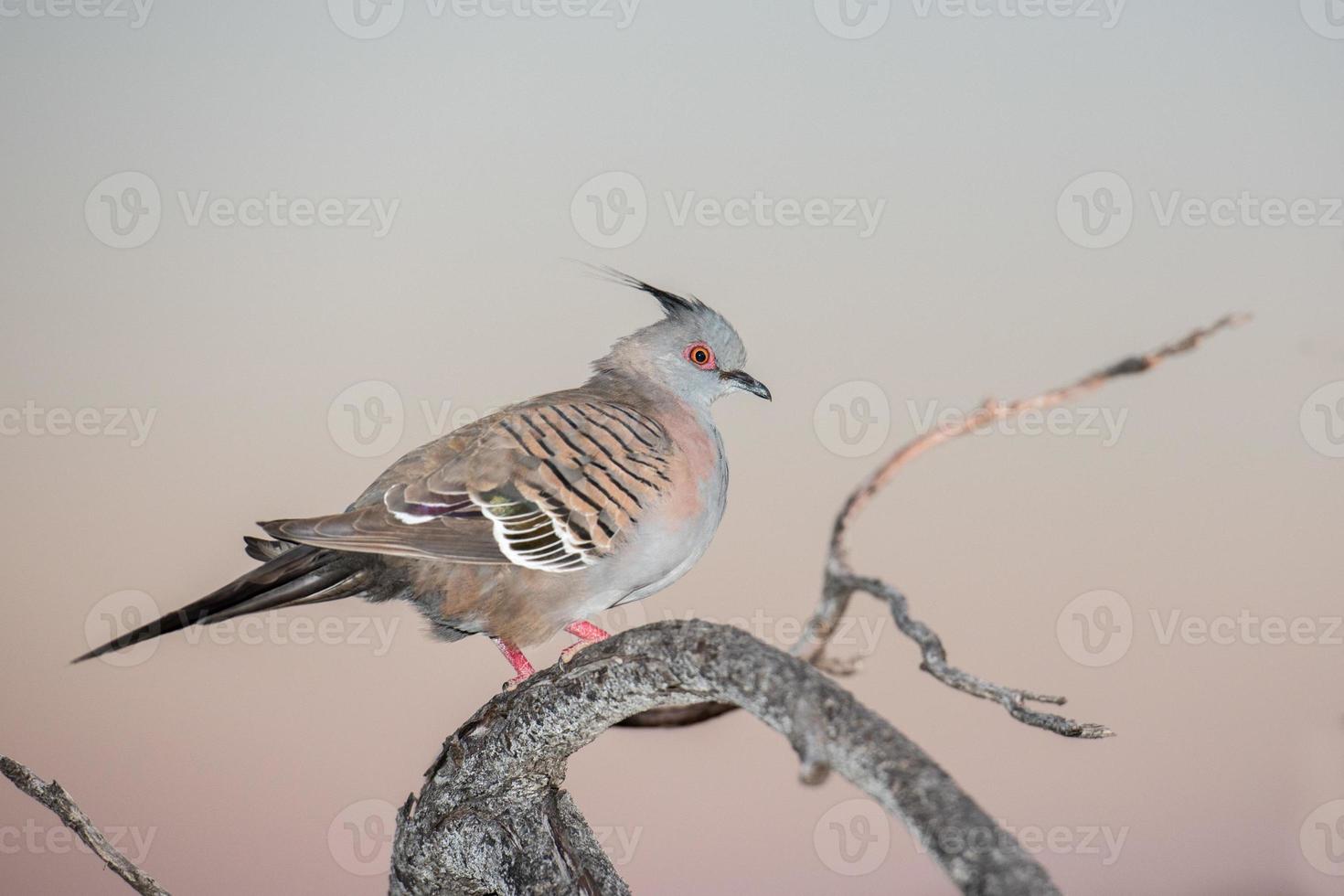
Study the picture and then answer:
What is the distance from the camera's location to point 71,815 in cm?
266

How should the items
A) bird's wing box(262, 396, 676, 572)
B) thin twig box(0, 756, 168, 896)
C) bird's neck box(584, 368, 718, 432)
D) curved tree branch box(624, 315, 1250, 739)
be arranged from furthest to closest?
bird's neck box(584, 368, 718, 432), thin twig box(0, 756, 168, 896), bird's wing box(262, 396, 676, 572), curved tree branch box(624, 315, 1250, 739)

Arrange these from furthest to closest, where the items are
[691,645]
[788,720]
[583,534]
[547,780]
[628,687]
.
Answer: [547,780] < [583,534] < [628,687] < [691,645] < [788,720]

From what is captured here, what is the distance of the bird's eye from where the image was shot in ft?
9.53

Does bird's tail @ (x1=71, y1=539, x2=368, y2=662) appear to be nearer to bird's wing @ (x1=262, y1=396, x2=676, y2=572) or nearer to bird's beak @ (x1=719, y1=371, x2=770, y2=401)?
bird's wing @ (x1=262, y1=396, x2=676, y2=572)

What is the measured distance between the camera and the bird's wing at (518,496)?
2484 mm

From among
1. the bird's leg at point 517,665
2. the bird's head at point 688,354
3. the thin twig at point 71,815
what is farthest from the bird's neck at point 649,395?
the thin twig at point 71,815

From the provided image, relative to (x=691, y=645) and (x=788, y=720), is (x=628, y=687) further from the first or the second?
(x=788, y=720)

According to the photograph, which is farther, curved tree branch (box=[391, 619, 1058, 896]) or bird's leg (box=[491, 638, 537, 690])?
bird's leg (box=[491, 638, 537, 690])

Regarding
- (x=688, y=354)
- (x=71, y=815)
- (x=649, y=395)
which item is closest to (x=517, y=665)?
(x=649, y=395)

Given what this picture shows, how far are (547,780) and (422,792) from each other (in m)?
0.30

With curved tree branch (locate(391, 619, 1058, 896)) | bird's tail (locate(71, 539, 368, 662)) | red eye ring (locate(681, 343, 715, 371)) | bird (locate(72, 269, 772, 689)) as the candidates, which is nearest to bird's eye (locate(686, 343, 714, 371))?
red eye ring (locate(681, 343, 715, 371))

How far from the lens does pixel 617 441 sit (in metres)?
2.66

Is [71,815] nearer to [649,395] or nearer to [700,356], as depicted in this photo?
[649,395]

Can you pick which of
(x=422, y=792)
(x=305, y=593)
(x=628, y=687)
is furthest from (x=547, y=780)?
(x=305, y=593)
